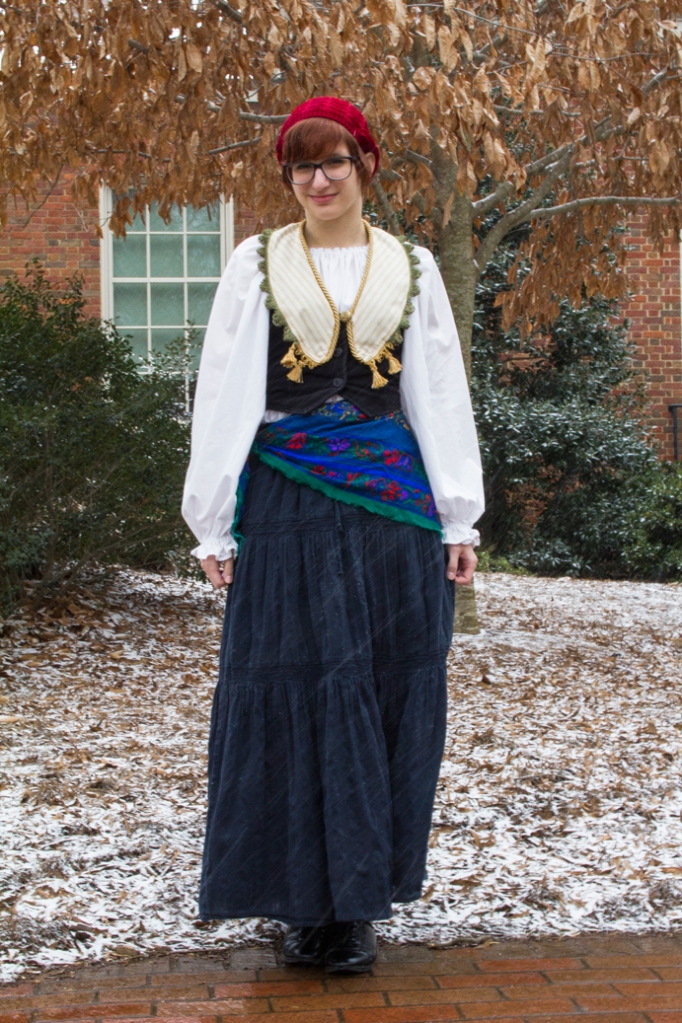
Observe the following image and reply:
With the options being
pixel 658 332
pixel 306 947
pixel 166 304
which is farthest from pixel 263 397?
pixel 658 332

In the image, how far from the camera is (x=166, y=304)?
11.8 meters

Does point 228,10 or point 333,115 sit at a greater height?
point 228,10

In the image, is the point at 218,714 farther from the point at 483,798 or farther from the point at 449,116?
the point at 449,116

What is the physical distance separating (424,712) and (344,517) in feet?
1.49

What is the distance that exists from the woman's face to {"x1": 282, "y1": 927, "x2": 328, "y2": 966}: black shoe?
155cm

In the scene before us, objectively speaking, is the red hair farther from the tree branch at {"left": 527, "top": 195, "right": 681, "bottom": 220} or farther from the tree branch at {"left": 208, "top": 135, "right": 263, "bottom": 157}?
the tree branch at {"left": 527, "top": 195, "right": 681, "bottom": 220}

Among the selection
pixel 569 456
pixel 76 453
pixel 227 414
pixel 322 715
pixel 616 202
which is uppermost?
pixel 616 202

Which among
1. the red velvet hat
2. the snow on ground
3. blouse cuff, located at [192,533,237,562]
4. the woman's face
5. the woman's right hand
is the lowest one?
the snow on ground

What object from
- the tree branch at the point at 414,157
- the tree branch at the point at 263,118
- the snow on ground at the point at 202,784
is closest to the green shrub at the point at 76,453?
the snow on ground at the point at 202,784

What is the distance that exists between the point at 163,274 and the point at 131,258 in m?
0.34

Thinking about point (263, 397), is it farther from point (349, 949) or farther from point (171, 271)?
point (171, 271)

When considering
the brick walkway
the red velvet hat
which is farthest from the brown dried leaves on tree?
the brick walkway

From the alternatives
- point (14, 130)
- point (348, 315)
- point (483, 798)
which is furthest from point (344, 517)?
point (14, 130)

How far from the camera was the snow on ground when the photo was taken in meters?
2.90
